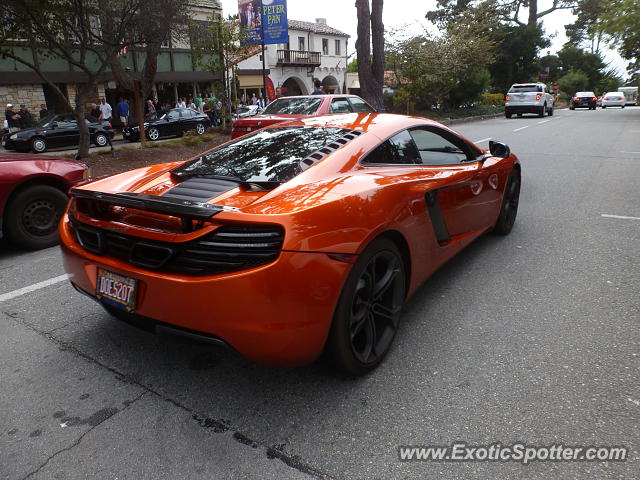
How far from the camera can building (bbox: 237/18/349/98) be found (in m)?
42.9

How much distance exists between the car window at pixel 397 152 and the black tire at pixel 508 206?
175 centimetres

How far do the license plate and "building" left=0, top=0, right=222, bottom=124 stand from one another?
17271 millimetres

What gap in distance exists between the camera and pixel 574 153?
1131 centimetres

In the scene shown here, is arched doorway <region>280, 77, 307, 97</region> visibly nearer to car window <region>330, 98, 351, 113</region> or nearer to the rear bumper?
car window <region>330, 98, 351, 113</region>

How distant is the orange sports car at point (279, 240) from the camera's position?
2102 millimetres

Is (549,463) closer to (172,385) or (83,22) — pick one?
(172,385)

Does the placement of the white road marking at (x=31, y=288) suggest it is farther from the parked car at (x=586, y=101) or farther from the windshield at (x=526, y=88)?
the parked car at (x=586, y=101)

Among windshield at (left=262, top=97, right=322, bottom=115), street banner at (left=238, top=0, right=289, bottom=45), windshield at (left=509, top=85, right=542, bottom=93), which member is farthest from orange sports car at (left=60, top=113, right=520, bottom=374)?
windshield at (left=509, top=85, right=542, bottom=93)

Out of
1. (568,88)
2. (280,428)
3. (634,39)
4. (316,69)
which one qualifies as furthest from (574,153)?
(568,88)

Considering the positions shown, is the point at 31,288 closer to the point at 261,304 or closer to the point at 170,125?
the point at 261,304

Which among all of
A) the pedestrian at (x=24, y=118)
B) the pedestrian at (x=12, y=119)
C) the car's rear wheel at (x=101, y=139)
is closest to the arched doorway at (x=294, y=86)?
the pedestrian at (x=24, y=118)

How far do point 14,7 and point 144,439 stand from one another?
34.0ft

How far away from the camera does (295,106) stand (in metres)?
11.3

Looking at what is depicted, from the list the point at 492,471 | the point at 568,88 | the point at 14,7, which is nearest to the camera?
the point at 492,471
